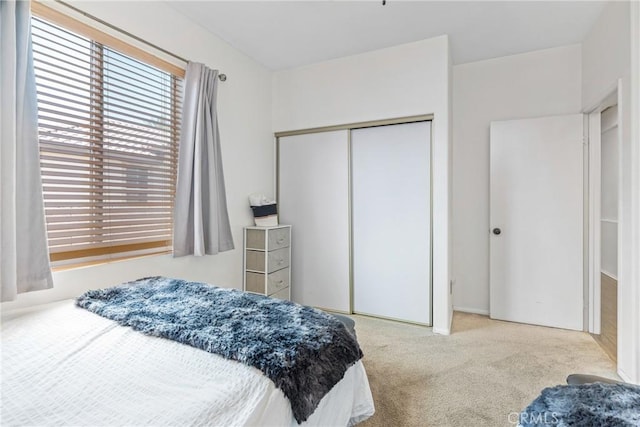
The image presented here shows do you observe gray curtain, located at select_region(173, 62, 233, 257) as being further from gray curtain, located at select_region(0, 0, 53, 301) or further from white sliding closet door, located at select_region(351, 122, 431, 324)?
white sliding closet door, located at select_region(351, 122, 431, 324)

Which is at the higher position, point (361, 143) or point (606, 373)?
point (361, 143)

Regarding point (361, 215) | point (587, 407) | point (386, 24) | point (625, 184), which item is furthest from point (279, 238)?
point (625, 184)

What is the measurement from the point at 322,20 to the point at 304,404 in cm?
268

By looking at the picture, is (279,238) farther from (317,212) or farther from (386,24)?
(386,24)

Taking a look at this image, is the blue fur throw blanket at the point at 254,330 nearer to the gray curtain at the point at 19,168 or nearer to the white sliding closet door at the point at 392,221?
the gray curtain at the point at 19,168

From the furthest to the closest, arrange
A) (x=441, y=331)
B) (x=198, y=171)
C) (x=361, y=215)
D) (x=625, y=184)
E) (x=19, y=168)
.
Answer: (x=361, y=215)
(x=441, y=331)
(x=198, y=171)
(x=625, y=184)
(x=19, y=168)

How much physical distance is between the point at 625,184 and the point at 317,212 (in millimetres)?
2409

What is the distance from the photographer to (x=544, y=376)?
6.56ft

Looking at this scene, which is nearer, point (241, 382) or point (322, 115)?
point (241, 382)

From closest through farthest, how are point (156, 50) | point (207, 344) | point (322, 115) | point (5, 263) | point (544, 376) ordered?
point (207, 344), point (5, 263), point (544, 376), point (156, 50), point (322, 115)

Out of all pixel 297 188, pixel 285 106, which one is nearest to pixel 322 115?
pixel 285 106

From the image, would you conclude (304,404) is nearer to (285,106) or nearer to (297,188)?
(297,188)

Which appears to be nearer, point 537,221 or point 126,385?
point 126,385

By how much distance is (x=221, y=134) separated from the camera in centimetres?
277
